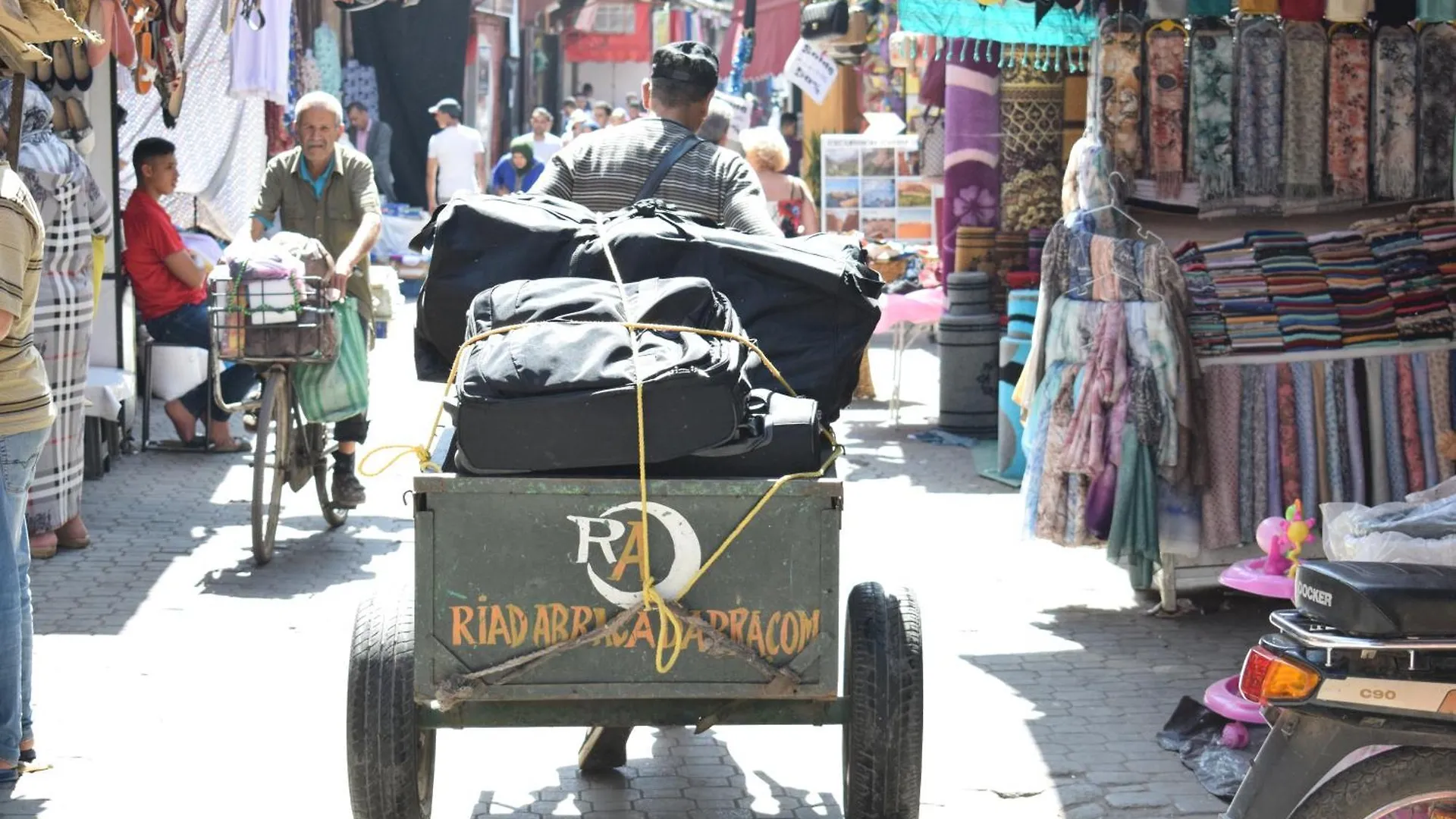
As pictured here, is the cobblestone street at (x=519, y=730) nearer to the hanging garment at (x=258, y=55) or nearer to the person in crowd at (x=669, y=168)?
the person in crowd at (x=669, y=168)

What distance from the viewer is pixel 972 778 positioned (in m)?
5.12

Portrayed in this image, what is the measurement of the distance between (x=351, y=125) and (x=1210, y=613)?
1576 cm

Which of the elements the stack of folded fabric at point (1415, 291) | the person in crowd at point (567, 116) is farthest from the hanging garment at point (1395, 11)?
the person in crowd at point (567, 116)

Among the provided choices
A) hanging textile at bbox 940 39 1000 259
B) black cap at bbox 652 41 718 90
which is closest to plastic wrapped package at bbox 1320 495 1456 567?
black cap at bbox 652 41 718 90

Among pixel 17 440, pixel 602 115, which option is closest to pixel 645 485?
pixel 17 440

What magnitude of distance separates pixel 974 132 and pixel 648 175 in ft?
20.6

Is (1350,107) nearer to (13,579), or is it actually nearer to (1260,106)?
(1260,106)

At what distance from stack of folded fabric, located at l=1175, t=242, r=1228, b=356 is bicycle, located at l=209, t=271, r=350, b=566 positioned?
3.54 meters

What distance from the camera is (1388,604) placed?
3.54m

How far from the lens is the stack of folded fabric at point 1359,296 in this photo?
22.5ft

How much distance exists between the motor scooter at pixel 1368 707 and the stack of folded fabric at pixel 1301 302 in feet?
11.0

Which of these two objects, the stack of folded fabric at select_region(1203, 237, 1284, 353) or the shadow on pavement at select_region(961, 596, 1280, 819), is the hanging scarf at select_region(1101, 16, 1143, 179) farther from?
the shadow on pavement at select_region(961, 596, 1280, 819)

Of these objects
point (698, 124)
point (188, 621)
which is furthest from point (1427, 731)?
point (188, 621)

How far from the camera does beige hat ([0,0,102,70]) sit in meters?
4.75
